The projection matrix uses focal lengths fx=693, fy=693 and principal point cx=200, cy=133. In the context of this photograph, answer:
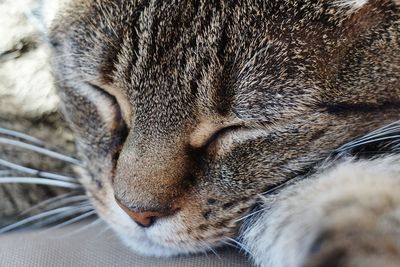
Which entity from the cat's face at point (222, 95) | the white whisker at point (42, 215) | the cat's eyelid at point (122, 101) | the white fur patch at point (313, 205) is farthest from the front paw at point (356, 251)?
the white whisker at point (42, 215)

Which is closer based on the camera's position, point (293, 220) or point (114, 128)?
point (293, 220)

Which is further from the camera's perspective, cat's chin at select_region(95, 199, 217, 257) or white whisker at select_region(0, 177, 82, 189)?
white whisker at select_region(0, 177, 82, 189)

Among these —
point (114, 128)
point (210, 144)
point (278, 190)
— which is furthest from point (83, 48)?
point (278, 190)

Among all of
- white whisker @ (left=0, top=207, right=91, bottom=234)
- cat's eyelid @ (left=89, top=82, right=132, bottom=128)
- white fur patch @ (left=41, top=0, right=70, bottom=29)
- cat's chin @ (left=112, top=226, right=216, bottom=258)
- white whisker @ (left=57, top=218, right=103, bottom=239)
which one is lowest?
white whisker @ (left=0, top=207, right=91, bottom=234)

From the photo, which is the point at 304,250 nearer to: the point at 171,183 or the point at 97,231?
the point at 171,183

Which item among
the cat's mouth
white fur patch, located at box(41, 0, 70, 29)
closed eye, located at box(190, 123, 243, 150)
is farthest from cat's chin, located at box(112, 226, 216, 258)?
white fur patch, located at box(41, 0, 70, 29)

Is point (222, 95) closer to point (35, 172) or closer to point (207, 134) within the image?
point (207, 134)

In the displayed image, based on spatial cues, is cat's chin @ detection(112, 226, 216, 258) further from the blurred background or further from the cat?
the blurred background
